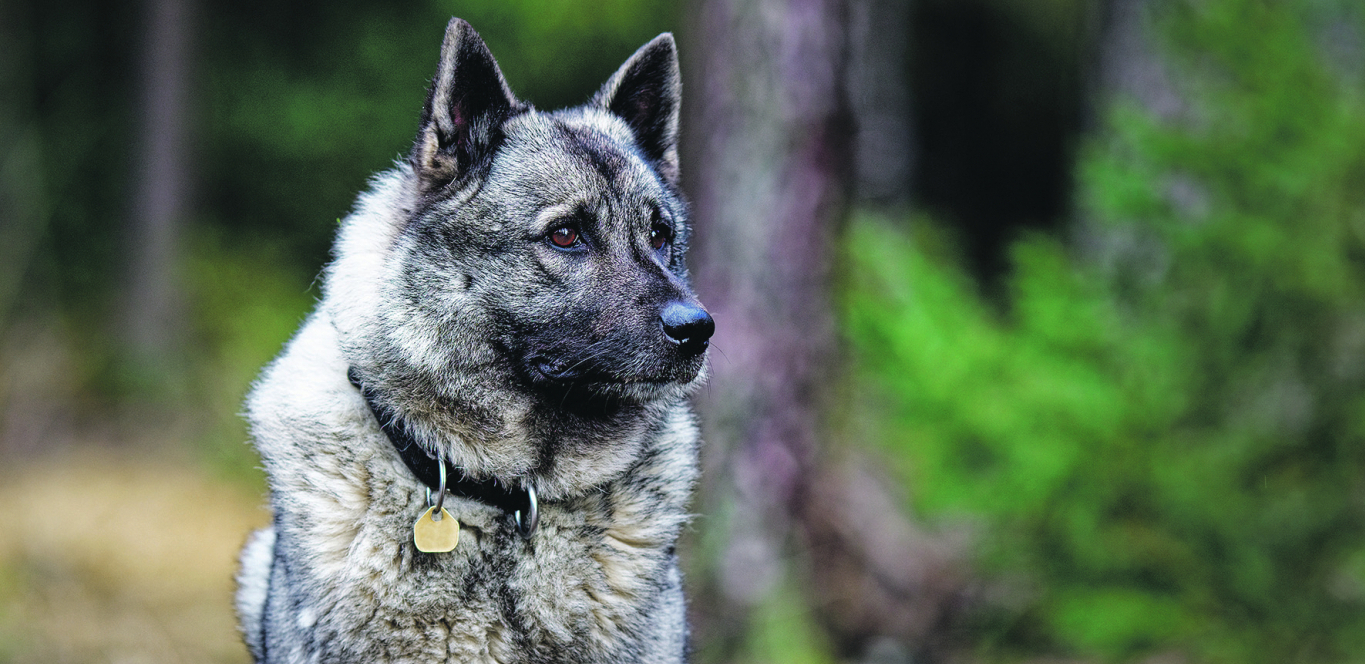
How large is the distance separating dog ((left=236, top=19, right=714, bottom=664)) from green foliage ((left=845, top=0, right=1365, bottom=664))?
2521 millimetres

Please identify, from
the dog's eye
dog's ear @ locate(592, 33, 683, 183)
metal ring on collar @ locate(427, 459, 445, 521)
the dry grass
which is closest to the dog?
metal ring on collar @ locate(427, 459, 445, 521)

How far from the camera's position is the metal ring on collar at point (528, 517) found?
256 centimetres

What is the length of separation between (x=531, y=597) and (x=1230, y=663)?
3582mm

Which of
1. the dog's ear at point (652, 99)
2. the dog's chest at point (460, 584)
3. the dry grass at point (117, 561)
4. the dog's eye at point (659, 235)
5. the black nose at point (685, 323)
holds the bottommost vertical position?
the dry grass at point (117, 561)

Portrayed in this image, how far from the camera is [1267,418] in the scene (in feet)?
15.3

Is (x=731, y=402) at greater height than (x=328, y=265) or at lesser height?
greater

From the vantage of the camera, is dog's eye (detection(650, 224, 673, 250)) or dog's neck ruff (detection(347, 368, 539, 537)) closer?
dog's neck ruff (detection(347, 368, 539, 537))

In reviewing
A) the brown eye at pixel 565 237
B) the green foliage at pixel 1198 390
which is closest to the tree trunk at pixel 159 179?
the green foliage at pixel 1198 390

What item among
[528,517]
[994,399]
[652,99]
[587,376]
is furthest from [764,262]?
[528,517]

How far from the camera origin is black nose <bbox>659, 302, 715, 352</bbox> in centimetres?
261

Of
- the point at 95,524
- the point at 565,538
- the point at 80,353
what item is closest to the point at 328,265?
the point at 565,538

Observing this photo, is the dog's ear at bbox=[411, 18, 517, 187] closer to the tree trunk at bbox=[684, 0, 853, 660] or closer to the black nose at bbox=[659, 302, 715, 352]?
the black nose at bbox=[659, 302, 715, 352]

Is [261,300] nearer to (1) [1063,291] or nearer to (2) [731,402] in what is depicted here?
(2) [731,402]

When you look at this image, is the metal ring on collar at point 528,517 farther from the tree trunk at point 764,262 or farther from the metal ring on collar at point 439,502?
the tree trunk at point 764,262
